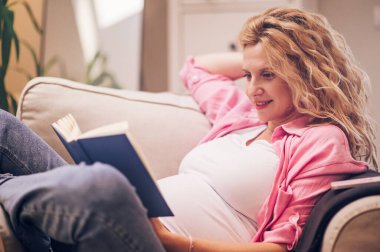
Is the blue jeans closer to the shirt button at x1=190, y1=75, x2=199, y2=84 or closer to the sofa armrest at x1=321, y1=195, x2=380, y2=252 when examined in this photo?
the sofa armrest at x1=321, y1=195, x2=380, y2=252

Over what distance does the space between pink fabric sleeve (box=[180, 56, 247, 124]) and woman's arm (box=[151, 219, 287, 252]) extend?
516 mm

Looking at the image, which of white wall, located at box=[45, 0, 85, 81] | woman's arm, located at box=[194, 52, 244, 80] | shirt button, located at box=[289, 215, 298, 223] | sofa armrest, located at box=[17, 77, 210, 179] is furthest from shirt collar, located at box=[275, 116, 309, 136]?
white wall, located at box=[45, 0, 85, 81]

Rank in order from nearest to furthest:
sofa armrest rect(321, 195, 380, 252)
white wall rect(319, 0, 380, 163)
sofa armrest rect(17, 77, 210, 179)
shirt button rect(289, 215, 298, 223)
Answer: sofa armrest rect(321, 195, 380, 252)
shirt button rect(289, 215, 298, 223)
sofa armrest rect(17, 77, 210, 179)
white wall rect(319, 0, 380, 163)

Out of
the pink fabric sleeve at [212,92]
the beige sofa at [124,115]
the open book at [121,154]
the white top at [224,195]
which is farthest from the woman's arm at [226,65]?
the open book at [121,154]

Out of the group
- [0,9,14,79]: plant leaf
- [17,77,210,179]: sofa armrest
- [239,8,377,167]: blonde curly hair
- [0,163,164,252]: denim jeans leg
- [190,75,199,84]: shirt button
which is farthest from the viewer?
[0,9,14,79]: plant leaf

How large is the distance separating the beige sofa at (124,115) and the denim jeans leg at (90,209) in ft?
1.86

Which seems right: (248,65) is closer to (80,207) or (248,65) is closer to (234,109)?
(234,109)

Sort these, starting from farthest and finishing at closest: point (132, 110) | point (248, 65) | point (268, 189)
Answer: point (132, 110), point (248, 65), point (268, 189)

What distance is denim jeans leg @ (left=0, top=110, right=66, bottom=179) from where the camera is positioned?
1179mm

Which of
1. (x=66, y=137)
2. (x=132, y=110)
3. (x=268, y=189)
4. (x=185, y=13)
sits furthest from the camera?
(x=185, y=13)

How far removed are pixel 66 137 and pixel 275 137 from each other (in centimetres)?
55

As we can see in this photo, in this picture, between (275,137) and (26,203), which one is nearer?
(26,203)

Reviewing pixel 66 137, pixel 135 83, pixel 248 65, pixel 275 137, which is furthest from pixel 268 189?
pixel 135 83

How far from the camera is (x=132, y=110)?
1.52 metres
